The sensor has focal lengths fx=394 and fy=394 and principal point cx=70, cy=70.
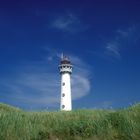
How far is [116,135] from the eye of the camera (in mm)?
9727

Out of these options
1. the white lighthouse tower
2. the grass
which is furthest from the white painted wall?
the grass

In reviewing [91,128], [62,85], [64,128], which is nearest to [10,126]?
[64,128]

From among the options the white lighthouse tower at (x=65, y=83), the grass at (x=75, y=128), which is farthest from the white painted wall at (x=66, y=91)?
the grass at (x=75, y=128)

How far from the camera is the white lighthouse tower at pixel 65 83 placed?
241 ft

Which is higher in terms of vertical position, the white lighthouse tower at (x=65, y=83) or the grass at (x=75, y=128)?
the white lighthouse tower at (x=65, y=83)

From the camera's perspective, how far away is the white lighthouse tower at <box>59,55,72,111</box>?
7344 cm

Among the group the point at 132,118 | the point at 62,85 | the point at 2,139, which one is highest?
the point at 62,85

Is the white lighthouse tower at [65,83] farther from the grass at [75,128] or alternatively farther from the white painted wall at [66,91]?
the grass at [75,128]

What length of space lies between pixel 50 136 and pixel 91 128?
3.51 feet

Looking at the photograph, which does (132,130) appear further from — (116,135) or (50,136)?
(50,136)

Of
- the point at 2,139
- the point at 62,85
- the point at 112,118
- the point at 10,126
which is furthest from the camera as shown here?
the point at 62,85

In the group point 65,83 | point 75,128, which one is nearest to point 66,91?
point 65,83

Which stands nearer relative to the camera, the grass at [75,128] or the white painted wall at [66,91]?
the grass at [75,128]

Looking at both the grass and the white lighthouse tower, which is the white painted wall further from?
the grass
